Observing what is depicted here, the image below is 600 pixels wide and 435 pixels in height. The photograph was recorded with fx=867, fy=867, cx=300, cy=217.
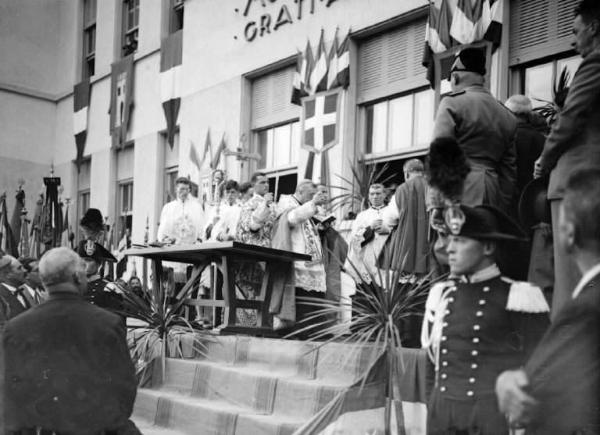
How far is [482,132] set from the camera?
16.0ft

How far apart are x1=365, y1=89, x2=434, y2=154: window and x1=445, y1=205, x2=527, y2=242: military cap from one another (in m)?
6.41

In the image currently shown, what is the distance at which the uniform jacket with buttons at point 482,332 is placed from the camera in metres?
3.58

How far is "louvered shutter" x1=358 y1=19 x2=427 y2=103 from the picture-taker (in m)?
10.3

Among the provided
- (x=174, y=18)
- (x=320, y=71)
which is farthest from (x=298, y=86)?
(x=174, y=18)

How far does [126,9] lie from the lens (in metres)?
17.8

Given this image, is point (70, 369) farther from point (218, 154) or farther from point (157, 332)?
point (218, 154)

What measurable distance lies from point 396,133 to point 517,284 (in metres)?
7.25

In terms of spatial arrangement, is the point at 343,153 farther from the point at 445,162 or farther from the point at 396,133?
the point at 445,162

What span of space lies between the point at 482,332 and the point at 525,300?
220mm

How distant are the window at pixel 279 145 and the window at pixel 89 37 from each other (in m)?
7.58

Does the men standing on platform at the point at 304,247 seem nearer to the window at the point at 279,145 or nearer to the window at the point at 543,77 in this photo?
the window at the point at 543,77

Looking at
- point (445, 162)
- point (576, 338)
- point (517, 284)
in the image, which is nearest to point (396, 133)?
point (445, 162)

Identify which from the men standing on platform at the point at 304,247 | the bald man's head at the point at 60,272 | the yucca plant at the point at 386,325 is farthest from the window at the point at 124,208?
the bald man's head at the point at 60,272

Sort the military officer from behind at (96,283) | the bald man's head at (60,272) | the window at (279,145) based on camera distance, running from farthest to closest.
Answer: the window at (279,145), the military officer from behind at (96,283), the bald man's head at (60,272)
